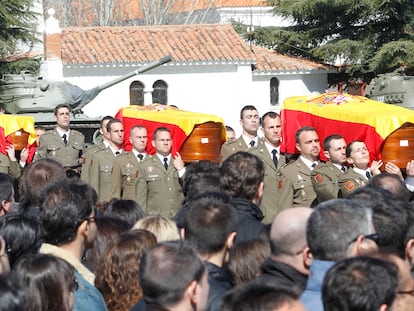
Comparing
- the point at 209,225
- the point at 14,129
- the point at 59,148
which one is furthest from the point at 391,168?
the point at 14,129

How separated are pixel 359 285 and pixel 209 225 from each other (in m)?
1.39

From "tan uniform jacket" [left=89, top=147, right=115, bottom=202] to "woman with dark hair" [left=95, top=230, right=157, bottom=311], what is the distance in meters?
5.90

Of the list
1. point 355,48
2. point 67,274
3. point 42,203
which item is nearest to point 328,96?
point 42,203

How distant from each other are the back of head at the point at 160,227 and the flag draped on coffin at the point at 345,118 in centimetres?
407

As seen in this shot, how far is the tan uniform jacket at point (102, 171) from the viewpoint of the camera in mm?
10711

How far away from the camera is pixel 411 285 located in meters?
4.23

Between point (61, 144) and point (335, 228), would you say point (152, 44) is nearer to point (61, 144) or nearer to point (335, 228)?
point (61, 144)

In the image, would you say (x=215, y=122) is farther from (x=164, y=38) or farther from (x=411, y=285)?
(x=164, y=38)

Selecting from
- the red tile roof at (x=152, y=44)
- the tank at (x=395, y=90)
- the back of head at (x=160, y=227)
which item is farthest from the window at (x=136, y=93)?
the back of head at (x=160, y=227)

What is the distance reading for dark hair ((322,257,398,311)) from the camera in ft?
11.3

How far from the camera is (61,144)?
12.2 meters

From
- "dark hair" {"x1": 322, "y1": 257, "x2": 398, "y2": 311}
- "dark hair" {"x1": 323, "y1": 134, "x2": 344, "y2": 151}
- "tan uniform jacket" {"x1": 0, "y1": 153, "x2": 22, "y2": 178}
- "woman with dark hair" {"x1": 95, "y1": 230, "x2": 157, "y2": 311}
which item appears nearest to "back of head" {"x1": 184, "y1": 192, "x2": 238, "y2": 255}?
"woman with dark hair" {"x1": 95, "y1": 230, "x2": 157, "y2": 311}

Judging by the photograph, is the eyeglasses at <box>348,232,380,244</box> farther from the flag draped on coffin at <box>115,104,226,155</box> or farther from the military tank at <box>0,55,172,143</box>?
the military tank at <box>0,55,172,143</box>

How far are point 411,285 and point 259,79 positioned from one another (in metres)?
26.1
